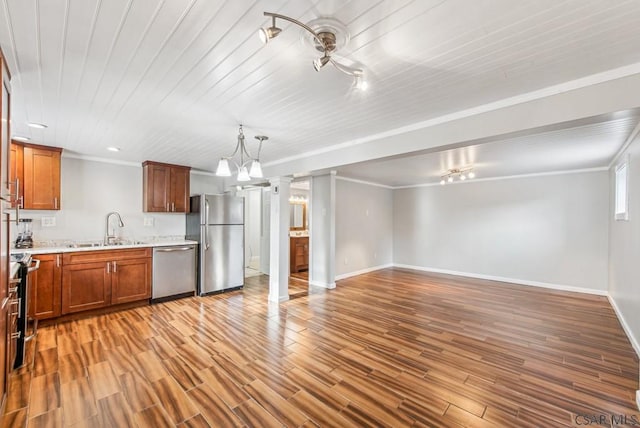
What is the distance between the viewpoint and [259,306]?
4.13m

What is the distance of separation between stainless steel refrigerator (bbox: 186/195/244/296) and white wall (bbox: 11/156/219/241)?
32.0 inches

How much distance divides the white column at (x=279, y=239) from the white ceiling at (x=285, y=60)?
1486 millimetres

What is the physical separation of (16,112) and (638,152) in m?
5.74

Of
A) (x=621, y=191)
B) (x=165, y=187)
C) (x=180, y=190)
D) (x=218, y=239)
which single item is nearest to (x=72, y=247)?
(x=165, y=187)

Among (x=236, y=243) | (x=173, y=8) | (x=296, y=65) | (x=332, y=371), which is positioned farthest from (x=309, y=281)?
(x=173, y=8)

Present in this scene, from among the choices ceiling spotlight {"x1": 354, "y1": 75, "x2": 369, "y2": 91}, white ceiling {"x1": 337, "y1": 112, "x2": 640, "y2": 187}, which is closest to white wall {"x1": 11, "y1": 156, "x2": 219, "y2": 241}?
white ceiling {"x1": 337, "y1": 112, "x2": 640, "y2": 187}

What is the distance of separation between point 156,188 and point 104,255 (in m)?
1.38

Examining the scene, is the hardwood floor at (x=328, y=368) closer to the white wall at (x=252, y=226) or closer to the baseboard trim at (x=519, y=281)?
the baseboard trim at (x=519, y=281)

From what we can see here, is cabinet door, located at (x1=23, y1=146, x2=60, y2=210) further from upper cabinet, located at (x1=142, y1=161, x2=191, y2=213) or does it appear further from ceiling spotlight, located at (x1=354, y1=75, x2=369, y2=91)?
ceiling spotlight, located at (x1=354, y1=75, x2=369, y2=91)

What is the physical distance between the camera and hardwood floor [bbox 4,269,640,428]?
6.16 ft

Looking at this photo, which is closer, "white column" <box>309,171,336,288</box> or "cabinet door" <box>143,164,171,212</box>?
"cabinet door" <box>143,164,171,212</box>

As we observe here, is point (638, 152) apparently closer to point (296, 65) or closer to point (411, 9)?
point (411, 9)

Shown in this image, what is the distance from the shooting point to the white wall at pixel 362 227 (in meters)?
6.00

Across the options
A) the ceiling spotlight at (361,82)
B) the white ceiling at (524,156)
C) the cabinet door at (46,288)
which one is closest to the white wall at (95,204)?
the cabinet door at (46,288)
